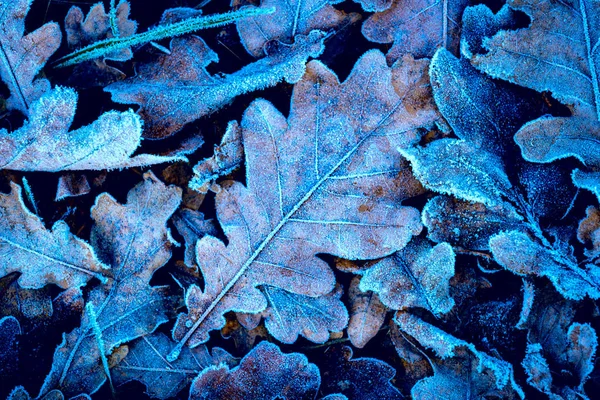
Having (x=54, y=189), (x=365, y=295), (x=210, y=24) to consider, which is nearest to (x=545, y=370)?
(x=365, y=295)

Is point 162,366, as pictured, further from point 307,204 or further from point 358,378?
point 307,204

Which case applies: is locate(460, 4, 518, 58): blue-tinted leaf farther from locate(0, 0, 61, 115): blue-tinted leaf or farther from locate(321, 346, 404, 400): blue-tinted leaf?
locate(0, 0, 61, 115): blue-tinted leaf

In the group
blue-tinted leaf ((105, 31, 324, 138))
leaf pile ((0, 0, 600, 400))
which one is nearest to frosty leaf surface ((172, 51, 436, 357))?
leaf pile ((0, 0, 600, 400))

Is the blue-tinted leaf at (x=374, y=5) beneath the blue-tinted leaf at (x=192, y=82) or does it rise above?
above

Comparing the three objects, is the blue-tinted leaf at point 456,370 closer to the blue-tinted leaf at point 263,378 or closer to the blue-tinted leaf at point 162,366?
the blue-tinted leaf at point 263,378

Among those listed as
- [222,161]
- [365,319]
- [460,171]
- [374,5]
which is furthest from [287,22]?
[365,319]

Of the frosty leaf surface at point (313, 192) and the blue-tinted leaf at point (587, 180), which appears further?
the frosty leaf surface at point (313, 192)

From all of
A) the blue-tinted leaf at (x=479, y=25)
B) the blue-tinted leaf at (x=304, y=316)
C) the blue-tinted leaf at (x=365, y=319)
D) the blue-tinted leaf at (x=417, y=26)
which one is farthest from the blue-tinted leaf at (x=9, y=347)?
the blue-tinted leaf at (x=479, y=25)
